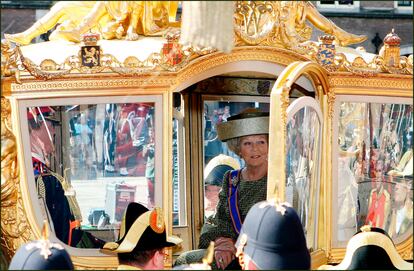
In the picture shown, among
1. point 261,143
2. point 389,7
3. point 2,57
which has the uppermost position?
point 389,7

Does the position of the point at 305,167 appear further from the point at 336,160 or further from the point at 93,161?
the point at 93,161

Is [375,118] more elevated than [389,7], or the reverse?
[389,7]

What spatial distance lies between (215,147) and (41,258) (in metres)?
4.07

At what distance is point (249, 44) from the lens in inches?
320

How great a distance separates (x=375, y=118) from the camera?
8.51 meters

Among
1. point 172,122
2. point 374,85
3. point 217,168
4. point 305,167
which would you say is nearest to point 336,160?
point 305,167

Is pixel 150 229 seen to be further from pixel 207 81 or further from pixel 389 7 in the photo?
pixel 389 7

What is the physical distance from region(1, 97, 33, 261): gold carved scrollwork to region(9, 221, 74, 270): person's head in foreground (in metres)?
1.91

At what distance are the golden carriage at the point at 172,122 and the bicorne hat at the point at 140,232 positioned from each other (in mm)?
305

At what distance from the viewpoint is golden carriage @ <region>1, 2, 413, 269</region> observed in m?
7.91

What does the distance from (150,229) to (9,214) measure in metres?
1.04

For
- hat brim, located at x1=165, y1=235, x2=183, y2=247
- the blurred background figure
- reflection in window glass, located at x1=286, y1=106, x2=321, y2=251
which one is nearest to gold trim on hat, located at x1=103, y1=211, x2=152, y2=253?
hat brim, located at x1=165, y1=235, x2=183, y2=247

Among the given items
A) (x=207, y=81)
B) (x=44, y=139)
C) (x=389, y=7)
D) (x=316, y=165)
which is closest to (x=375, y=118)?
(x=316, y=165)

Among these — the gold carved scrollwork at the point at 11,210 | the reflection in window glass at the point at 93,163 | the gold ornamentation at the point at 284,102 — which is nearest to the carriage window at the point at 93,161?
the reflection in window glass at the point at 93,163
